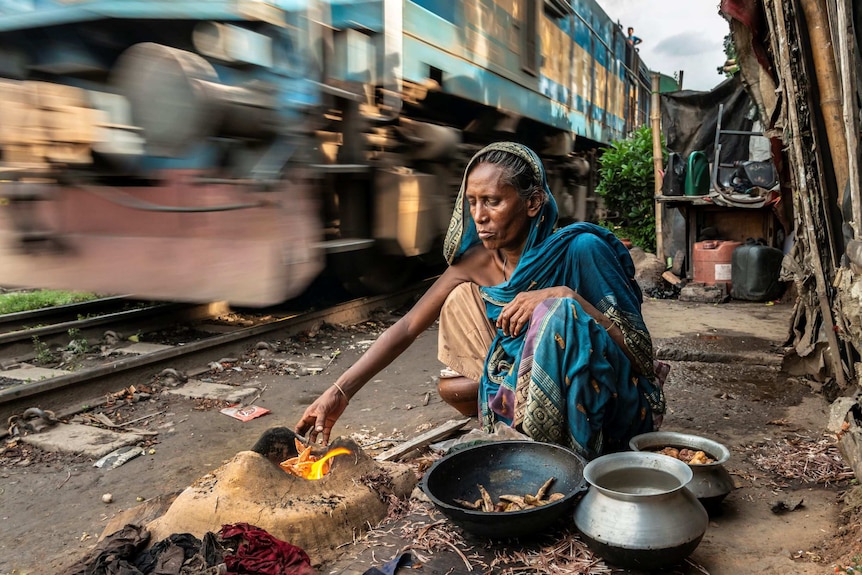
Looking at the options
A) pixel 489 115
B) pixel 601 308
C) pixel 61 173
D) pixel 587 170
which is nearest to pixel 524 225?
pixel 601 308

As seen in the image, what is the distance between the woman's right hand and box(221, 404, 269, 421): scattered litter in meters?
1.59

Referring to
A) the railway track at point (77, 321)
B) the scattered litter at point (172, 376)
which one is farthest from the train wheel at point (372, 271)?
the scattered litter at point (172, 376)

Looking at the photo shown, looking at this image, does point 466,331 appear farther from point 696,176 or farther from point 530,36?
point 696,176

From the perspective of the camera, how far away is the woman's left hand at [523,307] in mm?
2391

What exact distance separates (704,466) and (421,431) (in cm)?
167

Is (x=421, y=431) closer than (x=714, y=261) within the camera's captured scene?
Yes

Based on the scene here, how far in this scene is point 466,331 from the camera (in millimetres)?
2822

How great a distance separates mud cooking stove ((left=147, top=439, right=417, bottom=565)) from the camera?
87.4 inches

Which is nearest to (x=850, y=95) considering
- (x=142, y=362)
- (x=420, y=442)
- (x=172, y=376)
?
(x=420, y=442)

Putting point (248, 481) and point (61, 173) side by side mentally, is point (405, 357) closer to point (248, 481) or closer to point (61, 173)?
point (61, 173)

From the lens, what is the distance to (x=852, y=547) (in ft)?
6.54

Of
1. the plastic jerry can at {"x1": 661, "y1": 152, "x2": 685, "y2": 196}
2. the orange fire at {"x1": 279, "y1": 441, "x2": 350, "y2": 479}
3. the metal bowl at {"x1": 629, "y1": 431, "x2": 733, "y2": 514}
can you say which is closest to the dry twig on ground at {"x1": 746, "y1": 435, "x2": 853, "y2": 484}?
the metal bowl at {"x1": 629, "y1": 431, "x2": 733, "y2": 514}

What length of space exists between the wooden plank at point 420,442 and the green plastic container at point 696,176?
6.30 metres

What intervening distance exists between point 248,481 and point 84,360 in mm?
3275
